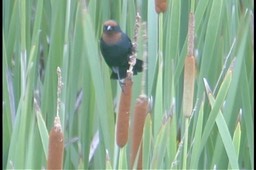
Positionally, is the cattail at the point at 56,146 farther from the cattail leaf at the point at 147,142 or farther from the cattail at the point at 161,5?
the cattail at the point at 161,5

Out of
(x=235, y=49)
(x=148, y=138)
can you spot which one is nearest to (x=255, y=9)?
(x=235, y=49)

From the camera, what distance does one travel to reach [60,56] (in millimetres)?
1533

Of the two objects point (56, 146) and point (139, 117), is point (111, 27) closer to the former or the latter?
point (139, 117)

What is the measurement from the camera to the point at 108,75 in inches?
56.3

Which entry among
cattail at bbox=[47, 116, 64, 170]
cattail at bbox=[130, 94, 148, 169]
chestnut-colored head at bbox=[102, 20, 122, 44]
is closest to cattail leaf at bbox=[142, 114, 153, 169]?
cattail at bbox=[130, 94, 148, 169]

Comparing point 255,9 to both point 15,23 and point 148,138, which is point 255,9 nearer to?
point 15,23

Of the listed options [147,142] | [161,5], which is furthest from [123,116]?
[161,5]

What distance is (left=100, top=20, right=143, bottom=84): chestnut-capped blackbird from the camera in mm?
1392

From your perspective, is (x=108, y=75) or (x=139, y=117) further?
(x=108, y=75)

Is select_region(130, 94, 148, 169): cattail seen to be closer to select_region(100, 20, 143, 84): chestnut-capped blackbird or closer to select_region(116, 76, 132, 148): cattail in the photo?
select_region(116, 76, 132, 148): cattail

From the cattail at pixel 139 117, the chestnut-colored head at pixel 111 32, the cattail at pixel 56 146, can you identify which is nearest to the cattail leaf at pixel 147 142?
the cattail at pixel 139 117

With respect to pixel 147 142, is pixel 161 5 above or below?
above

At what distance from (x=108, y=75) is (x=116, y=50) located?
0.05 m

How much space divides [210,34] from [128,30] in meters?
0.19
